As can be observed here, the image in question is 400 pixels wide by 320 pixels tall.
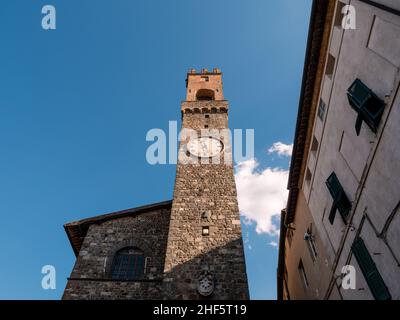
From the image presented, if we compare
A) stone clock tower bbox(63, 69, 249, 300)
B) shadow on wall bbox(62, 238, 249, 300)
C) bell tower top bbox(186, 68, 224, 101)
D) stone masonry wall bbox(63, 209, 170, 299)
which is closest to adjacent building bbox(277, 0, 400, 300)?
shadow on wall bbox(62, 238, 249, 300)

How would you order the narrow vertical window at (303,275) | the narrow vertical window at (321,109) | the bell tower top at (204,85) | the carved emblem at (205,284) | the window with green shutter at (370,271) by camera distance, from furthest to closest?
the bell tower top at (204,85), the narrow vertical window at (303,275), the carved emblem at (205,284), the narrow vertical window at (321,109), the window with green shutter at (370,271)

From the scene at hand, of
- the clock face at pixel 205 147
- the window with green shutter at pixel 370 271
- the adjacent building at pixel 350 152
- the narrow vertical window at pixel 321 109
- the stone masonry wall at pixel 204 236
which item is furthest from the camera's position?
the clock face at pixel 205 147

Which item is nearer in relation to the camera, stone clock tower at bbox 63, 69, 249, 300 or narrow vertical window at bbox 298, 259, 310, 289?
stone clock tower at bbox 63, 69, 249, 300

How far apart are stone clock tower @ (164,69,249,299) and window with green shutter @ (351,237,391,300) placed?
4.34 m

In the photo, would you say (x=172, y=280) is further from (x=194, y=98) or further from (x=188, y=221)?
(x=194, y=98)

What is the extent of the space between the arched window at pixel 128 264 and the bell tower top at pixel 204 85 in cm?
1204

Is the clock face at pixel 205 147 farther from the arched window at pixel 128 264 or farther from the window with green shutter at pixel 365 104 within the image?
the window with green shutter at pixel 365 104

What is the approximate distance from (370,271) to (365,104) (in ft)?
12.7

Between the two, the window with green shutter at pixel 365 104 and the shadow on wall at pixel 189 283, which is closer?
the window with green shutter at pixel 365 104

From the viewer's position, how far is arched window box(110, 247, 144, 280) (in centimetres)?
1277

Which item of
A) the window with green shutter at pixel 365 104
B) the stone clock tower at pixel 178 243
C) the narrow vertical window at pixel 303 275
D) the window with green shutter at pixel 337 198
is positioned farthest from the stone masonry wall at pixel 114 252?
the window with green shutter at pixel 365 104

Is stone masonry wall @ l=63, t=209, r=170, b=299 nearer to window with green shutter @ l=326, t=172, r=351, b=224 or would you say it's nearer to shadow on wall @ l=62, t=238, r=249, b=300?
shadow on wall @ l=62, t=238, r=249, b=300

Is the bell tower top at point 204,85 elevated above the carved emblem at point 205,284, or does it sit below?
above

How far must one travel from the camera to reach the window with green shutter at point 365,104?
703 cm
